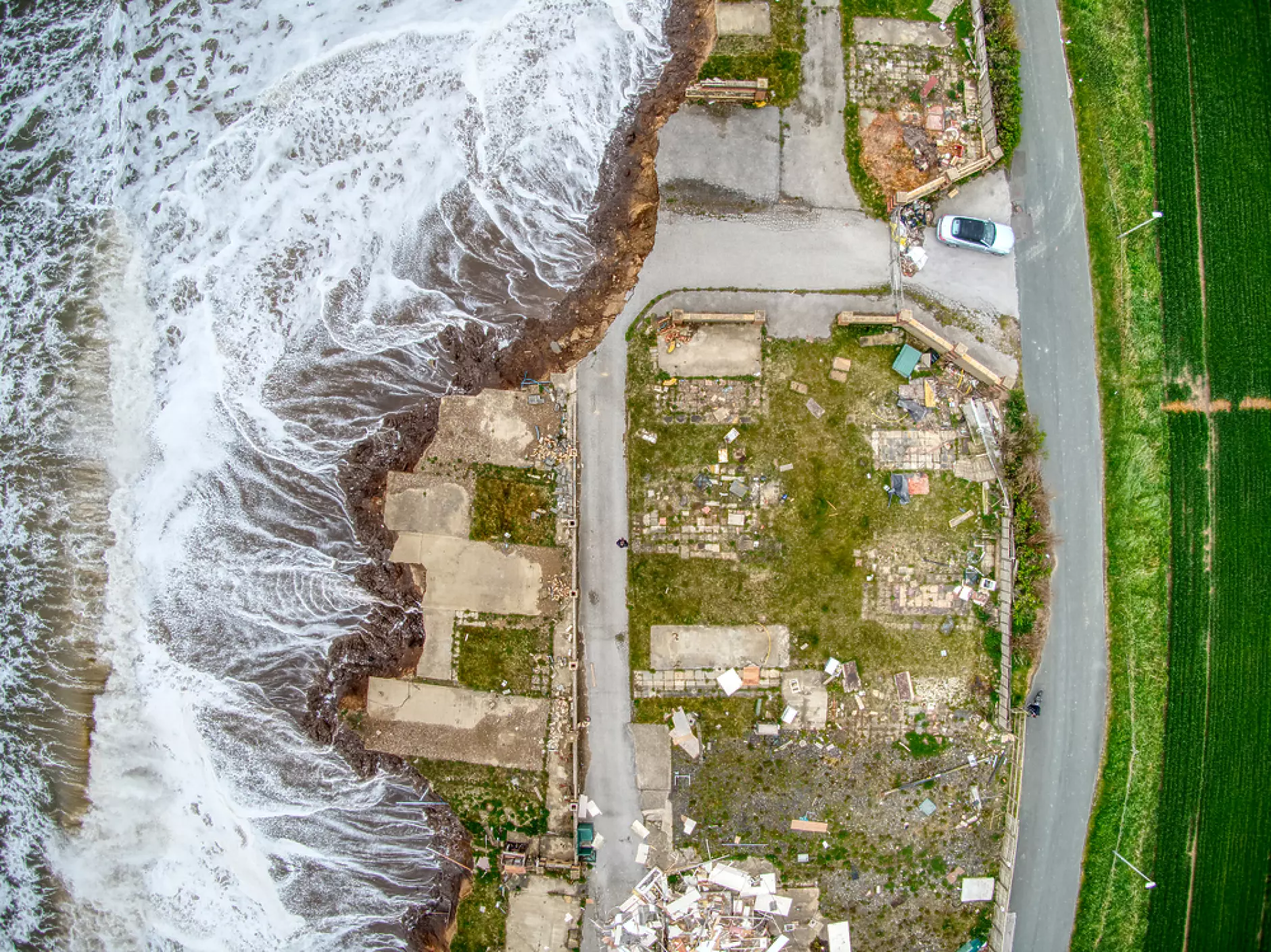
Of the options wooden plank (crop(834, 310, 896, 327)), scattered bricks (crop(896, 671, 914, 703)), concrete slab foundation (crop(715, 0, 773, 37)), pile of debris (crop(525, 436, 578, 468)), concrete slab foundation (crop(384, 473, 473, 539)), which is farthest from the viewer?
concrete slab foundation (crop(715, 0, 773, 37))

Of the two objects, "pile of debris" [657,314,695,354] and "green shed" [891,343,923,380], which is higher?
"pile of debris" [657,314,695,354]

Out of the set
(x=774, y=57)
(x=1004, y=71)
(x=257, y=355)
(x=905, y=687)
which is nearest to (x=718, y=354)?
(x=774, y=57)

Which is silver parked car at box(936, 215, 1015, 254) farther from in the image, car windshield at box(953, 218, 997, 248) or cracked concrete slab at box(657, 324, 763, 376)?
cracked concrete slab at box(657, 324, 763, 376)

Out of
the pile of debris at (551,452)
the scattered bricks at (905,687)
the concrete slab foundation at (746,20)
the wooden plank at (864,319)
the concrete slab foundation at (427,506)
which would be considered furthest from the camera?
the concrete slab foundation at (746,20)

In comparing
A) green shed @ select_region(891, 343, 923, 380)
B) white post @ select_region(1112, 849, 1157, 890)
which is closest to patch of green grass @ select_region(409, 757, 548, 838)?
green shed @ select_region(891, 343, 923, 380)

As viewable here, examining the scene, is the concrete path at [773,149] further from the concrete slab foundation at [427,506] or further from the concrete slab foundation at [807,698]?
the concrete slab foundation at [807,698]

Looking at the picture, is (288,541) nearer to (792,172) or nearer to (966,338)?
(792,172)

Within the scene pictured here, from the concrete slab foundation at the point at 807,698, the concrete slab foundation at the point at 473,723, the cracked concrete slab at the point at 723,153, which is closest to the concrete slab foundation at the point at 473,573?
the concrete slab foundation at the point at 473,723

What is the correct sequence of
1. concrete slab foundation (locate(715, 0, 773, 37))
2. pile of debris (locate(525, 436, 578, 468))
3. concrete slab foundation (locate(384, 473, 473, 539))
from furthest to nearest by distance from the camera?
concrete slab foundation (locate(715, 0, 773, 37)) < concrete slab foundation (locate(384, 473, 473, 539)) < pile of debris (locate(525, 436, 578, 468))
